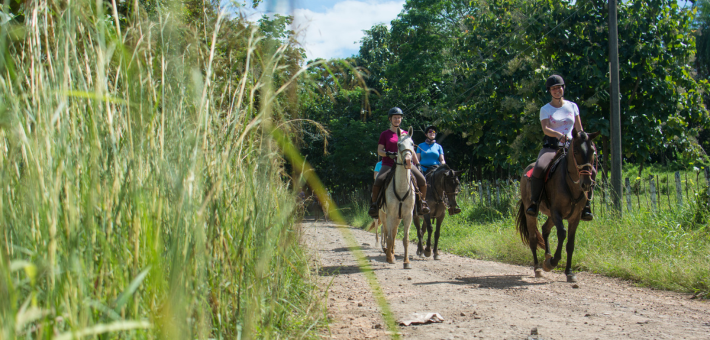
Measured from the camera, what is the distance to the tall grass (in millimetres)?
1316

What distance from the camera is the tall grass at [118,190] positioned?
4.32 ft

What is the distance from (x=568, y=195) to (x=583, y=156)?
596 millimetres

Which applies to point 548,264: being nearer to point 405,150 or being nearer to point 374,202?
point 405,150

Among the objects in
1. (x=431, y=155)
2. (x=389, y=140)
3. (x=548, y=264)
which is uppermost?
(x=389, y=140)

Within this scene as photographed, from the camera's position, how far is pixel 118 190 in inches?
67.6

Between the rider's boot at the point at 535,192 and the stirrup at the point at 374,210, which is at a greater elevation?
the rider's boot at the point at 535,192

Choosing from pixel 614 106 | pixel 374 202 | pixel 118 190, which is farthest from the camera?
pixel 614 106

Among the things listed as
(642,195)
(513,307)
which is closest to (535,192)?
(513,307)

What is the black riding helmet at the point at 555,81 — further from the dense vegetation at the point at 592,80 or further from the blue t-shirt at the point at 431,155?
the blue t-shirt at the point at 431,155

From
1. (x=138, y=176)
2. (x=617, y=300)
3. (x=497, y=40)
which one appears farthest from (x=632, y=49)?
(x=138, y=176)

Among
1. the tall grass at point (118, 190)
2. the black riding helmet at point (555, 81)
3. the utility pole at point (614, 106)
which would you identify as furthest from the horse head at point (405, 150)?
the tall grass at point (118, 190)

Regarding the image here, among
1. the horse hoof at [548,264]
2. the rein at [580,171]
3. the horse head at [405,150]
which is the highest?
the horse head at [405,150]

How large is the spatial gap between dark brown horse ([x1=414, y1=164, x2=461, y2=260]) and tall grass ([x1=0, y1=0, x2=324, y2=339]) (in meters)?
7.28

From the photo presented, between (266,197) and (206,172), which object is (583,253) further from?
(206,172)
